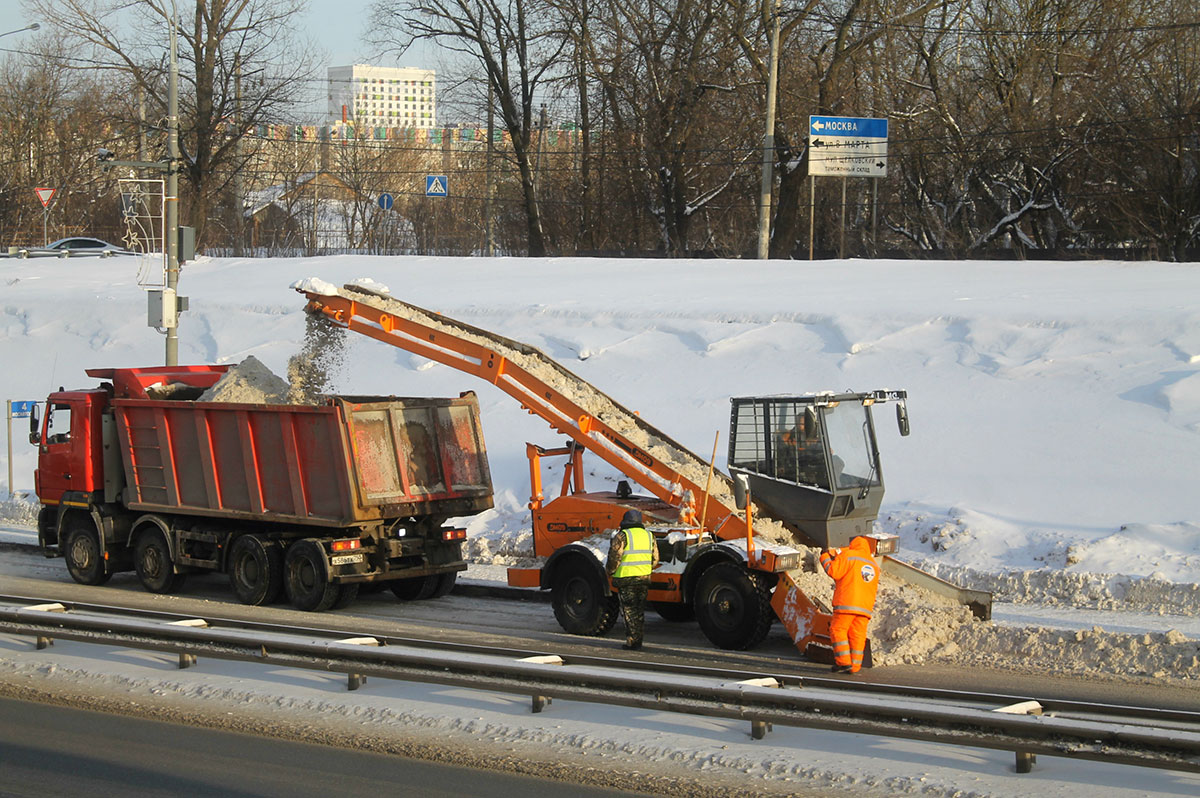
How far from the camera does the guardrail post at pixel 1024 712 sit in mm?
7074

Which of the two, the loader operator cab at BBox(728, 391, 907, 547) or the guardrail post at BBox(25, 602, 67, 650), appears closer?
the guardrail post at BBox(25, 602, 67, 650)

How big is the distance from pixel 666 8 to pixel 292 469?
34.7 meters

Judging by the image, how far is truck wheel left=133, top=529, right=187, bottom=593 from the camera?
48.1 ft

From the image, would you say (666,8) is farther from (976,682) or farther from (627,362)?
(976,682)

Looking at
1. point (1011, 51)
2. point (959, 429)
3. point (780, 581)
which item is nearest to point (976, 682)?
point (780, 581)

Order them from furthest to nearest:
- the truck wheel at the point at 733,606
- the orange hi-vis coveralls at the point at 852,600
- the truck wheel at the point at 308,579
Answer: the truck wheel at the point at 308,579 → the truck wheel at the point at 733,606 → the orange hi-vis coveralls at the point at 852,600

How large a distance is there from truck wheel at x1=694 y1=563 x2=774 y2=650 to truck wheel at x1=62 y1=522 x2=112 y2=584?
8.31 metres

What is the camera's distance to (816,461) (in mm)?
11078

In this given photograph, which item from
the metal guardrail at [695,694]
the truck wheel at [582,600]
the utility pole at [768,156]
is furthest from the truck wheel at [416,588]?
the utility pole at [768,156]

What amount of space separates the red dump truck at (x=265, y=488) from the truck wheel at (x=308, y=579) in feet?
0.06

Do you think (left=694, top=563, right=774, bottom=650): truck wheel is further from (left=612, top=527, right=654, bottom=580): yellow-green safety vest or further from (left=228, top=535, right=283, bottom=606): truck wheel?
(left=228, top=535, right=283, bottom=606): truck wheel

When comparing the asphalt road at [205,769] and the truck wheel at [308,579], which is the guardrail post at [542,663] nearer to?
the asphalt road at [205,769]

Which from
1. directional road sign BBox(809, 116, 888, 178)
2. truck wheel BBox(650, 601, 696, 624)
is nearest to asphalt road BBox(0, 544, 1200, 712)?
truck wheel BBox(650, 601, 696, 624)

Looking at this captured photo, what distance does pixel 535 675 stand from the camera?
8.88 meters
